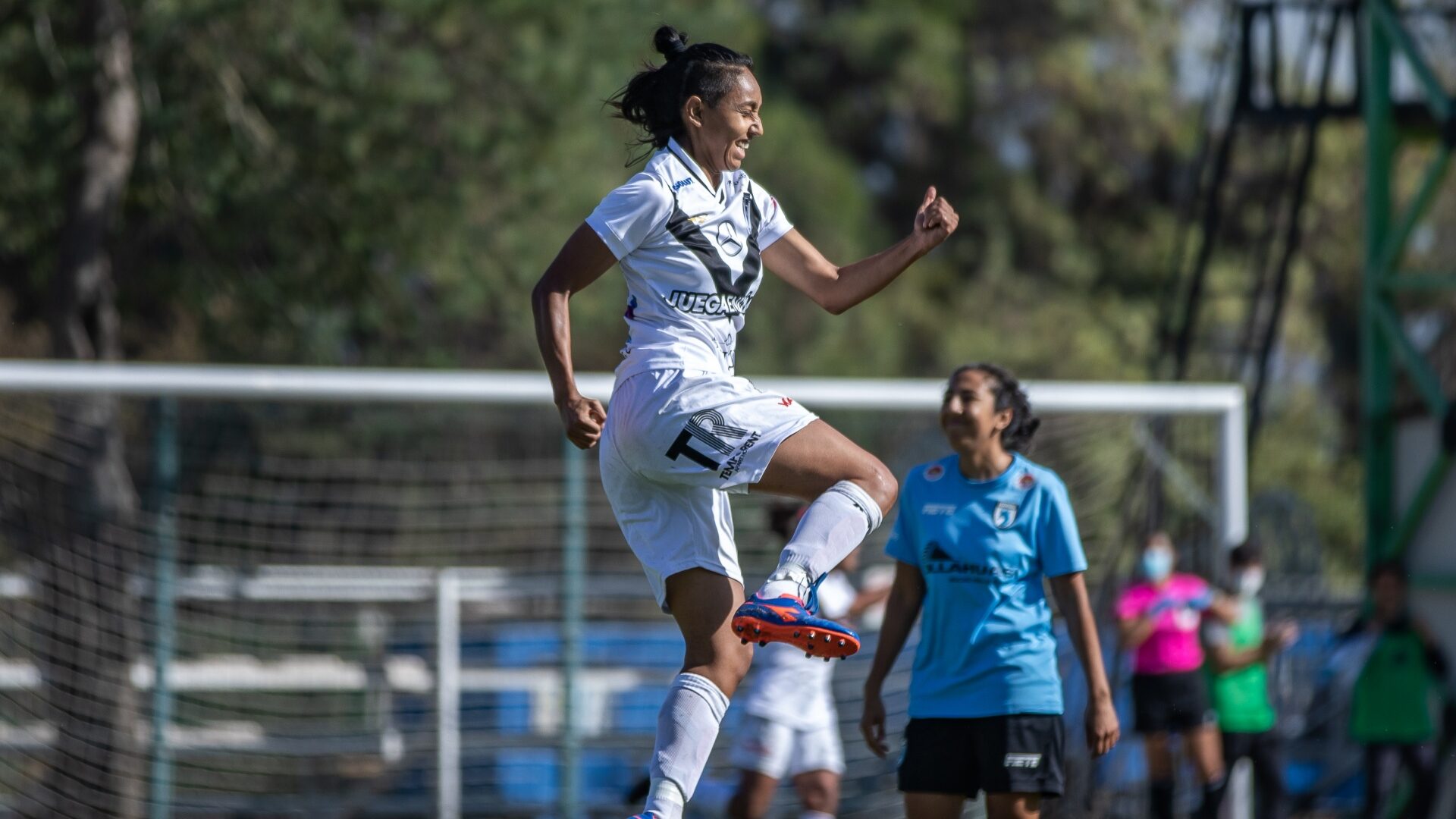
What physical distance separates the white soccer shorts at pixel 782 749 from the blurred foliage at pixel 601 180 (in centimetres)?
294

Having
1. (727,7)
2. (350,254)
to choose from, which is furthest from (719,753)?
(727,7)

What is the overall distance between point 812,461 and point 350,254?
9.92 m

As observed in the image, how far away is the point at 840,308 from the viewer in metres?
4.52

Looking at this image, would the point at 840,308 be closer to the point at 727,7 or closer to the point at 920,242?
the point at 920,242

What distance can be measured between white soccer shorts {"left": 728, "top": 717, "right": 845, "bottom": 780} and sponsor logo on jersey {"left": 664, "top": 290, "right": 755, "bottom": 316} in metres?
3.81

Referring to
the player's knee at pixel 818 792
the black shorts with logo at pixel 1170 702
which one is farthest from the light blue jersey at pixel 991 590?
the black shorts with logo at pixel 1170 702

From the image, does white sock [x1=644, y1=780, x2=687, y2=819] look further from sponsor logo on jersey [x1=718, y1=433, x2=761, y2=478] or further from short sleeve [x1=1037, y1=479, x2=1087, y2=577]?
short sleeve [x1=1037, y1=479, x2=1087, y2=577]

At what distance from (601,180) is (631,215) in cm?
1154

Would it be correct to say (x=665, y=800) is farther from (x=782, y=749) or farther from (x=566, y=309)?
(x=782, y=749)

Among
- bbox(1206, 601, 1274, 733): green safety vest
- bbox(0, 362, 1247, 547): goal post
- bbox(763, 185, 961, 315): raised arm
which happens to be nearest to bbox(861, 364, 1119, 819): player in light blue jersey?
bbox(763, 185, 961, 315): raised arm

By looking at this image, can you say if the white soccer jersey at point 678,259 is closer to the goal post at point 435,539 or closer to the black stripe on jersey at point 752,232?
the black stripe on jersey at point 752,232

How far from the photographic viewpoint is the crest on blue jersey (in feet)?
17.6

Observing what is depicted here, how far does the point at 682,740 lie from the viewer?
13.6 ft

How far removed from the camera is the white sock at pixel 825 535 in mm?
4008
